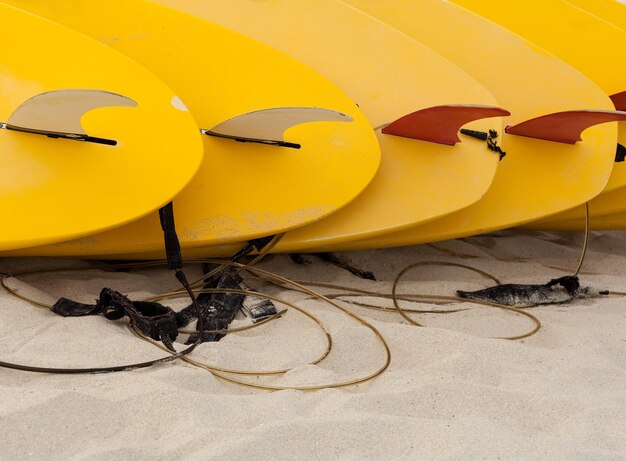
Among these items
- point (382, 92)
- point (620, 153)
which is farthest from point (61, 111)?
point (620, 153)

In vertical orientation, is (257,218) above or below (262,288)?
above

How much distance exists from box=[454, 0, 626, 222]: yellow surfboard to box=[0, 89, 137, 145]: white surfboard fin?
5.80 feet

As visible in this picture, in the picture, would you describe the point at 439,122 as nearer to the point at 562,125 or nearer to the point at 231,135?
the point at 562,125

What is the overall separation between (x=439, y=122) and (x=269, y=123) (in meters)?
0.56

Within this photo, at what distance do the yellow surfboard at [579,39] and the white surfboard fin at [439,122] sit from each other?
74cm

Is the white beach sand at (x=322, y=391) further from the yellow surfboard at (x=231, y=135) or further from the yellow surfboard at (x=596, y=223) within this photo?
the yellow surfboard at (x=596, y=223)

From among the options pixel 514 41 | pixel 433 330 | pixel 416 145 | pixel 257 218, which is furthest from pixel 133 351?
pixel 514 41

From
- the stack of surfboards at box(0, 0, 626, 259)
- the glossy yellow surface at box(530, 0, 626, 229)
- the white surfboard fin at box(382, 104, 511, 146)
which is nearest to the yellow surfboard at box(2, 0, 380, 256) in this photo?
the stack of surfboards at box(0, 0, 626, 259)

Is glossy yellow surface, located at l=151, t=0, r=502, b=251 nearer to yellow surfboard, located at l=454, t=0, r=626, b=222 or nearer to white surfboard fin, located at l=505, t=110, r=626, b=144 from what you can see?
white surfboard fin, located at l=505, t=110, r=626, b=144

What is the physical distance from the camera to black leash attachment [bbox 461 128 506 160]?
2498 millimetres

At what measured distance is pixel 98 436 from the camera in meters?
1.36

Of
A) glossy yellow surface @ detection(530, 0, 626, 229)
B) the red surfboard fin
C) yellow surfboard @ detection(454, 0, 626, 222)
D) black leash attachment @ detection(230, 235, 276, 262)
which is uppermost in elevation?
yellow surfboard @ detection(454, 0, 626, 222)

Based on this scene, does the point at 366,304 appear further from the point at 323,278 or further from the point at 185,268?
the point at 185,268

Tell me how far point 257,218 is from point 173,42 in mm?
602
